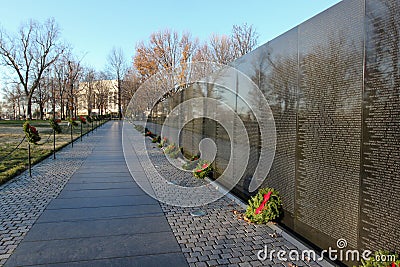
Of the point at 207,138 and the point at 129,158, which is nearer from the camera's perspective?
the point at 207,138

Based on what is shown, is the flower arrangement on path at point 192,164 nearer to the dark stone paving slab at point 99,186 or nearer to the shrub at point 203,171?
the shrub at point 203,171

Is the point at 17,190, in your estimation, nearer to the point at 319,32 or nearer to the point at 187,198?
the point at 187,198

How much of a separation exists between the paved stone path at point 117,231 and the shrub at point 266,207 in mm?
140

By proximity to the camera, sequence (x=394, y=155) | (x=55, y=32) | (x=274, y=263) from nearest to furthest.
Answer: (x=394, y=155)
(x=274, y=263)
(x=55, y=32)

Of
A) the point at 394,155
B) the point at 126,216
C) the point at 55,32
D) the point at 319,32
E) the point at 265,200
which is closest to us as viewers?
the point at 394,155

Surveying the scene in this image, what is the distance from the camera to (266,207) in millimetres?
4277

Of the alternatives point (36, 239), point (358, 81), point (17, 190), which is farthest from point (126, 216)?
point (358, 81)

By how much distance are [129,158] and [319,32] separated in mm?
8881

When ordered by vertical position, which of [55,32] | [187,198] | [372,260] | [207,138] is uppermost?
[55,32]

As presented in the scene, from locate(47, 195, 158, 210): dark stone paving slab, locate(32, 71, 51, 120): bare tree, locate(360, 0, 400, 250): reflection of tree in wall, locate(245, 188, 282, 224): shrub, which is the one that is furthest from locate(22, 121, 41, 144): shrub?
locate(32, 71, 51, 120): bare tree

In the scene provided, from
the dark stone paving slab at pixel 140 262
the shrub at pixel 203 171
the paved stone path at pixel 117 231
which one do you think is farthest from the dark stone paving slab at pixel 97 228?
the shrub at pixel 203 171

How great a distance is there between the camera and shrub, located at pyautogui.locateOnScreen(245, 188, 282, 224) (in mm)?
4243

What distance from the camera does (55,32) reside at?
1713 inches

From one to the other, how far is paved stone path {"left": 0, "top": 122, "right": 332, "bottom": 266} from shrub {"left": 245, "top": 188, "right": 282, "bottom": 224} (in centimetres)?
14
